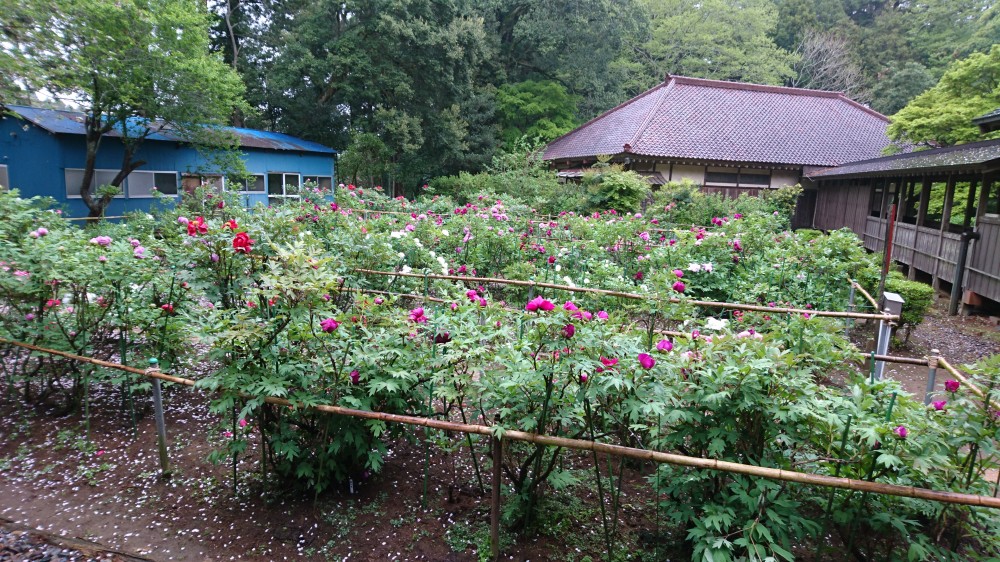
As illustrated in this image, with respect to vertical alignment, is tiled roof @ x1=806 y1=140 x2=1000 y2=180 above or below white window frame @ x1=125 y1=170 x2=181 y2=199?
above

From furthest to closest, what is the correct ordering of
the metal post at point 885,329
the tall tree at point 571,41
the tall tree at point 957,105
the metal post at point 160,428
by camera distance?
the tall tree at point 571,41, the tall tree at point 957,105, the metal post at point 885,329, the metal post at point 160,428

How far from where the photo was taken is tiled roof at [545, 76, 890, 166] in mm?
17844

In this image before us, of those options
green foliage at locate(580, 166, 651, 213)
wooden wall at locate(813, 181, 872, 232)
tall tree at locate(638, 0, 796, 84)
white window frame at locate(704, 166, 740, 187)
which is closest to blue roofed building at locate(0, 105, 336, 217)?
green foliage at locate(580, 166, 651, 213)

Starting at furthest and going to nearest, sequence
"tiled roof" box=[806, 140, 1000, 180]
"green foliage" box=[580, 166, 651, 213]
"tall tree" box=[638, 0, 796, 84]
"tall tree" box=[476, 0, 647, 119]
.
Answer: "tall tree" box=[638, 0, 796, 84] < "tall tree" box=[476, 0, 647, 119] < "green foliage" box=[580, 166, 651, 213] < "tiled roof" box=[806, 140, 1000, 180]

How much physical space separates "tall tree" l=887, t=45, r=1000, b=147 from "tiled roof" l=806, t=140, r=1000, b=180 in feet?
2.90

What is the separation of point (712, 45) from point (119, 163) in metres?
27.2

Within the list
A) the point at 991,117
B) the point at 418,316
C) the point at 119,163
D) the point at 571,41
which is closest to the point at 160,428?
the point at 418,316

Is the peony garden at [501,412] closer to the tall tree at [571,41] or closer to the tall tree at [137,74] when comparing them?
the tall tree at [137,74]

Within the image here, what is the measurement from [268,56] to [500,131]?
35.8ft

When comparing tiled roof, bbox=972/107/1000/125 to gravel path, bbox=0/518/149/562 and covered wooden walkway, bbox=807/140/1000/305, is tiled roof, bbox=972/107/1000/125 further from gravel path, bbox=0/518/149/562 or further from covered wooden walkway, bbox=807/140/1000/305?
gravel path, bbox=0/518/149/562

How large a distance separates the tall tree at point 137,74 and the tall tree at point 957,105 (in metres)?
16.6

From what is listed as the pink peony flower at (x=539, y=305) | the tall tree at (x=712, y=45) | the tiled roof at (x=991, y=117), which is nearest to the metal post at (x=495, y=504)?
the pink peony flower at (x=539, y=305)

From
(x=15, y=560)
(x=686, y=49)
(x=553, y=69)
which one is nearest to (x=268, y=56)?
(x=553, y=69)

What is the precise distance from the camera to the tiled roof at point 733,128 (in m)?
17.8
